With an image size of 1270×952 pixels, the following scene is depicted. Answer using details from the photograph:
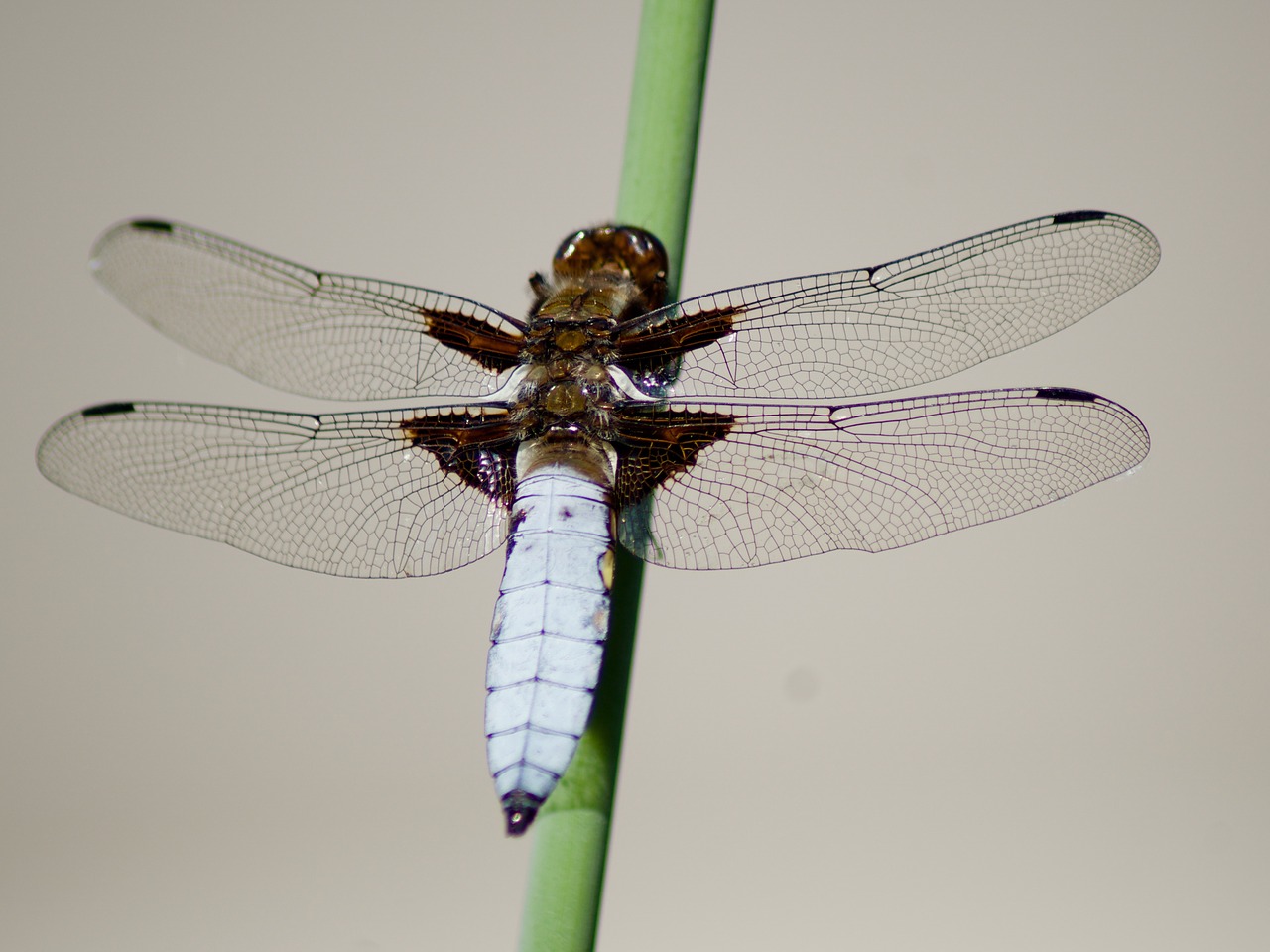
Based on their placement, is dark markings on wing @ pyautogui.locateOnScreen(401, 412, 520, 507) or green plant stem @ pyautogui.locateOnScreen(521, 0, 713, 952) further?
dark markings on wing @ pyautogui.locateOnScreen(401, 412, 520, 507)

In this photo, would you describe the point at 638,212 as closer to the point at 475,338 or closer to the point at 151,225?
the point at 475,338

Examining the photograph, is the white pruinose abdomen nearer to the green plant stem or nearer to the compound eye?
the green plant stem

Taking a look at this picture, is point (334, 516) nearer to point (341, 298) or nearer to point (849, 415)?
point (341, 298)

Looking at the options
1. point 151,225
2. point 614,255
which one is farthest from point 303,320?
point 614,255

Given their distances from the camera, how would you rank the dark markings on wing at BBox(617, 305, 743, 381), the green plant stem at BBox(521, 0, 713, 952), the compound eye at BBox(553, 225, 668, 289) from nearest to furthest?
the green plant stem at BBox(521, 0, 713, 952) → the compound eye at BBox(553, 225, 668, 289) → the dark markings on wing at BBox(617, 305, 743, 381)

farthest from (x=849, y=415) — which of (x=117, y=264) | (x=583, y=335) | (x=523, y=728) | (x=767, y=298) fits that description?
(x=117, y=264)

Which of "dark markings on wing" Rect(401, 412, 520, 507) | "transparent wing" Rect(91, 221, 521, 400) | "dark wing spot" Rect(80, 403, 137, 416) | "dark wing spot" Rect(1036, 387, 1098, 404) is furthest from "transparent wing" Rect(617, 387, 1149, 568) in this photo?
"dark wing spot" Rect(80, 403, 137, 416)

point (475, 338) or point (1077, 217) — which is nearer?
point (1077, 217)
